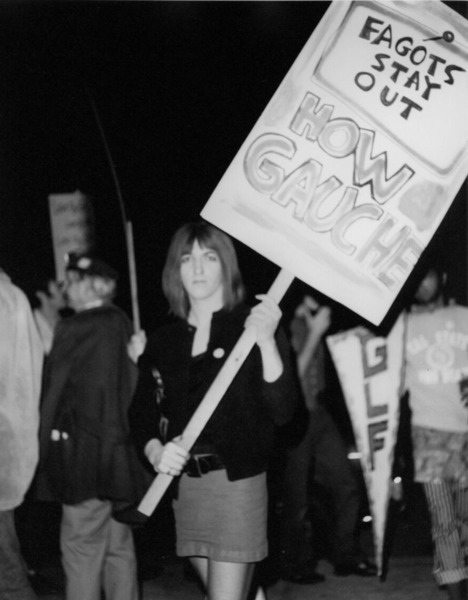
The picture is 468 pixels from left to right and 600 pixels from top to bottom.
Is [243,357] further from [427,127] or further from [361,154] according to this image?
[427,127]

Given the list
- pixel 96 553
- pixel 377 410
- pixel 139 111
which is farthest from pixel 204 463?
pixel 139 111

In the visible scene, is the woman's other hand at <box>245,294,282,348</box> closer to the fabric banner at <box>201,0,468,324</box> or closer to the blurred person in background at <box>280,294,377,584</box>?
the fabric banner at <box>201,0,468,324</box>

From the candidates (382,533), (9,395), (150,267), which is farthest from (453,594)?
(150,267)

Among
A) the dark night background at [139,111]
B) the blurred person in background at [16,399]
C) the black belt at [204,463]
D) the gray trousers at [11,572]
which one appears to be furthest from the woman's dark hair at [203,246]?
the dark night background at [139,111]

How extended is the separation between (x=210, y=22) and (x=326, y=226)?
11.7 feet

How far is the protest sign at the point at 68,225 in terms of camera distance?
14.7 ft

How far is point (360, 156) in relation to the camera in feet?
8.96

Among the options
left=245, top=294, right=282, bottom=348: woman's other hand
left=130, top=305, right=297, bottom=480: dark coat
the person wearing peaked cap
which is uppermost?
left=245, top=294, right=282, bottom=348: woman's other hand

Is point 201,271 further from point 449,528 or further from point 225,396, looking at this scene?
point 449,528

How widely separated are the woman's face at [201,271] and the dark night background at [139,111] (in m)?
2.43

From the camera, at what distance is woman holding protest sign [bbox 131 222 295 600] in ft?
8.61

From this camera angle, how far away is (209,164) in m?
6.68

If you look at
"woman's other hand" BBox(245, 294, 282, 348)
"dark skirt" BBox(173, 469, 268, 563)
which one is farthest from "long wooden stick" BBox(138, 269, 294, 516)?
"dark skirt" BBox(173, 469, 268, 563)

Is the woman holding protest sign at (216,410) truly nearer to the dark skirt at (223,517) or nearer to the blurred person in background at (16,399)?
the dark skirt at (223,517)
